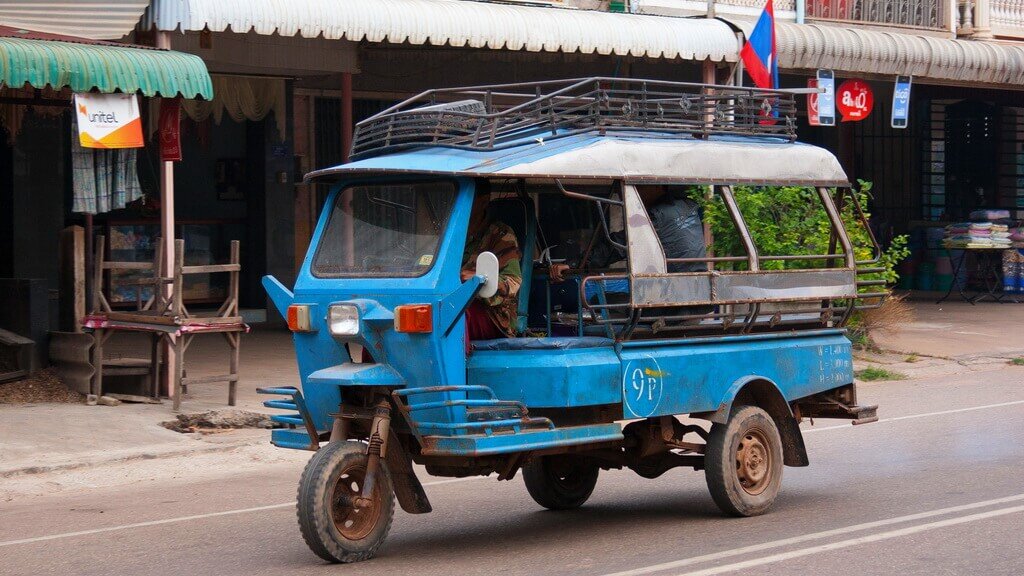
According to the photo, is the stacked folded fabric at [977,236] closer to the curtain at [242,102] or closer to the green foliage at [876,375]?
the green foliage at [876,375]

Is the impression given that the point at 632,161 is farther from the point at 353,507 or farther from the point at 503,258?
the point at 353,507

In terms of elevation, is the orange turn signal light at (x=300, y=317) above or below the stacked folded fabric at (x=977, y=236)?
below

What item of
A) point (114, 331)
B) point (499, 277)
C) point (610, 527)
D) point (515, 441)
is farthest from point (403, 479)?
point (114, 331)

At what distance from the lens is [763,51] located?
1650 centimetres

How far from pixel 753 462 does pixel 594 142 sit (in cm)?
218

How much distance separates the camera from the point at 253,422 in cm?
1208

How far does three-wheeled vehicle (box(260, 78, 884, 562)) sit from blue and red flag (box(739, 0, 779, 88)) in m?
7.90

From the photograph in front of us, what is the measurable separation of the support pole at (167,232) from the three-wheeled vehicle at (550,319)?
506 cm

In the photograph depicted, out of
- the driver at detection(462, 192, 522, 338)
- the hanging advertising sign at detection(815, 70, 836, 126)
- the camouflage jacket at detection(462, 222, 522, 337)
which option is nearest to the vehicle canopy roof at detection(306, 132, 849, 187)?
the driver at detection(462, 192, 522, 338)

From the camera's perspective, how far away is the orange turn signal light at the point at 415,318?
661 centimetres

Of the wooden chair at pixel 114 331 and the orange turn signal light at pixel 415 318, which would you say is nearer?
the orange turn signal light at pixel 415 318

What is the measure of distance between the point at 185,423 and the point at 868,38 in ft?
36.9

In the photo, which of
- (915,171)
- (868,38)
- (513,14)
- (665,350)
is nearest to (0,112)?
(513,14)

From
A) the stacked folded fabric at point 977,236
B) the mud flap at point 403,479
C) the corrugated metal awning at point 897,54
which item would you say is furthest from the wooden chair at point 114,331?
the stacked folded fabric at point 977,236
